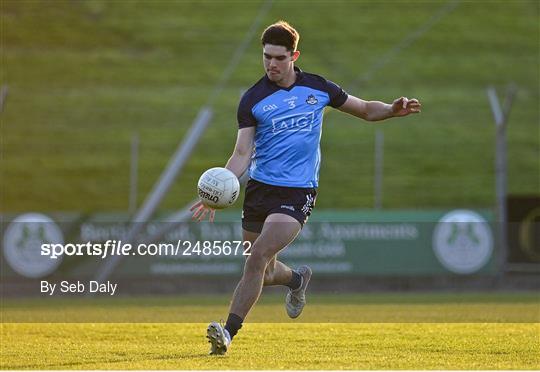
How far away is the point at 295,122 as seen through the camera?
8055 millimetres

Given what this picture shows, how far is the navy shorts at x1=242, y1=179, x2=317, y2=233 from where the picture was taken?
7996mm

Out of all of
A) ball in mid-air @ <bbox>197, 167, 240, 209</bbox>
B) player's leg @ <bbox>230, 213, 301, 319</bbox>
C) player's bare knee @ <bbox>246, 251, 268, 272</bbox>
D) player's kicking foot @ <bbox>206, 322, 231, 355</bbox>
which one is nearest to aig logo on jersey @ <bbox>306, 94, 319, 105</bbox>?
ball in mid-air @ <bbox>197, 167, 240, 209</bbox>

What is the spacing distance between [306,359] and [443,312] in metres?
5.23

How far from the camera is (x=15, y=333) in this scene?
9.95 metres

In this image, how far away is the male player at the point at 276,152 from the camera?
7.79 m

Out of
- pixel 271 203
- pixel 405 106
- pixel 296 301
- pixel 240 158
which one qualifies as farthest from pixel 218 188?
pixel 296 301

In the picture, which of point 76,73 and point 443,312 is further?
point 76,73

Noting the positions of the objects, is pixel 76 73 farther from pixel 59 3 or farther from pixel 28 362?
pixel 28 362

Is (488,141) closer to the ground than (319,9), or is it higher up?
closer to the ground

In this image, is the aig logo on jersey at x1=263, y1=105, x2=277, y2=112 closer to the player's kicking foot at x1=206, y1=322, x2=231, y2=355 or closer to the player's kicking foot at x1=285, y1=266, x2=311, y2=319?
the player's kicking foot at x1=206, y1=322, x2=231, y2=355

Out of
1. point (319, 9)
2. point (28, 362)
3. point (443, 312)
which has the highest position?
point (319, 9)

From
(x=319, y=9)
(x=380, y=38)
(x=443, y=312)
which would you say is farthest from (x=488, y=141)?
(x=443, y=312)

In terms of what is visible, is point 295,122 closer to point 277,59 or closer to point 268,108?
point 268,108

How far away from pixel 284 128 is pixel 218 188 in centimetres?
65
